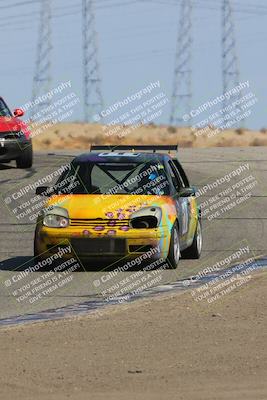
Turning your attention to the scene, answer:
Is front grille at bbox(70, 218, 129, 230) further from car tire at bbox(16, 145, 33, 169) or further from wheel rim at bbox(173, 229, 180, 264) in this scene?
car tire at bbox(16, 145, 33, 169)

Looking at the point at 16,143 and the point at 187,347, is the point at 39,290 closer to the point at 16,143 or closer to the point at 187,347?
the point at 187,347

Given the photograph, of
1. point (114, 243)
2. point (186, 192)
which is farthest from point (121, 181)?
point (114, 243)

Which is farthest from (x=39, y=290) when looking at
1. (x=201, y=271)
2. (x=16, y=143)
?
(x=16, y=143)

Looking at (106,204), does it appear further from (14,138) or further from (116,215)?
(14,138)

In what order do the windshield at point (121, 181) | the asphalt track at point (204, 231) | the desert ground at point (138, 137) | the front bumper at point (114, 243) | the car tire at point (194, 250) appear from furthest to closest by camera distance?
1. the desert ground at point (138, 137)
2. the car tire at point (194, 250)
3. the windshield at point (121, 181)
4. the front bumper at point (114, 243)
5. the asphalt track at point (204, 231)

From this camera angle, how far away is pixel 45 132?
85750 millimetres

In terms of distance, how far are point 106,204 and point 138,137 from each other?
66426mm

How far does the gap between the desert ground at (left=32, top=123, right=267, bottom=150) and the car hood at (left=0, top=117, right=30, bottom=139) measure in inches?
1223

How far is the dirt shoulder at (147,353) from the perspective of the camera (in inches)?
302

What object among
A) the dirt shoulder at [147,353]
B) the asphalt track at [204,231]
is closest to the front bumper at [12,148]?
the asphalt track at [204,231]

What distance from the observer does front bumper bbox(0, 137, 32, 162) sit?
2726 centimetres

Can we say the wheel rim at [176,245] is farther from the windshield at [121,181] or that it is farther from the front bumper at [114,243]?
the windshield at [121,181]

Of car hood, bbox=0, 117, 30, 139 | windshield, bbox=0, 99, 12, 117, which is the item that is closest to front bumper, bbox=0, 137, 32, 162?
car hood, bbox=0, 117, 30, 139

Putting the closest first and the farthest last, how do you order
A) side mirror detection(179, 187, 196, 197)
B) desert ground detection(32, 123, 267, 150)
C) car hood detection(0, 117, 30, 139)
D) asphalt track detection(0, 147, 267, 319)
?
asphalt track detection(0, 147, 267, 319) < side mirror detection(179, 187, 196, 197) < car hood detection(0, 117, 30, 139) < desert ground detection(32, 123, 267, 150)
